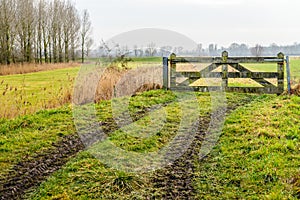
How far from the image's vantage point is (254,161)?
445 centimetres

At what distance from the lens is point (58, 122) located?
6.82 metres

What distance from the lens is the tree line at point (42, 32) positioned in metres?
31.8

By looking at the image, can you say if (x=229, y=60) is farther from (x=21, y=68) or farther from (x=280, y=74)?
(x=21, y=68)

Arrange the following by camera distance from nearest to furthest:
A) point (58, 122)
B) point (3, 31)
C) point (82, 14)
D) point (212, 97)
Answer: point (58, 122) → point (212, 97) → point (3, 31) → point (82, 14)

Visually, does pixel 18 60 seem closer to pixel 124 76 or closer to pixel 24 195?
pixel 124 76

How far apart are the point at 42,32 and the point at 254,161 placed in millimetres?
39517

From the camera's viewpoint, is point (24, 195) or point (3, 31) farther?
point (3, 31)

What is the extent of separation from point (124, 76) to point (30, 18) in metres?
28.4

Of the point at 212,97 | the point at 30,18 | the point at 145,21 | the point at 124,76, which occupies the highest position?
the point at 30,18

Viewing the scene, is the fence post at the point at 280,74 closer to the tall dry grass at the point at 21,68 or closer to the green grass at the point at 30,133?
the green grass at the point at 30,133

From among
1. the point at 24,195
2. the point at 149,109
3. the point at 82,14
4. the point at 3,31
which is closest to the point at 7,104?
the point at 149,109

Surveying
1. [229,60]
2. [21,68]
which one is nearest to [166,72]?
[229,60]

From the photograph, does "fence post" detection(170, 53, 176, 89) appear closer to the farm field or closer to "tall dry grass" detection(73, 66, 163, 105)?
"tall dry grass" detection(73, 66, 163, 105)

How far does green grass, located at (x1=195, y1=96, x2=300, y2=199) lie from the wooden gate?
340 cm
